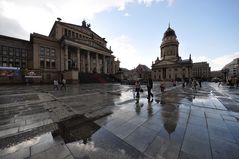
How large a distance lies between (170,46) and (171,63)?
1244 cm

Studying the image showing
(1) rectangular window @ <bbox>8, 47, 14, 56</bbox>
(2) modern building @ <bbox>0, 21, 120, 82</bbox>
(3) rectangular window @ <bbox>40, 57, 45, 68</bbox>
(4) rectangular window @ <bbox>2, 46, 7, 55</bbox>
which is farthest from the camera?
(3) rectangular window @ <bbox>40, 57, 45, 68</bbox>

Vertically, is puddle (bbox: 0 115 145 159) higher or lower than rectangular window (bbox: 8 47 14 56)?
lower

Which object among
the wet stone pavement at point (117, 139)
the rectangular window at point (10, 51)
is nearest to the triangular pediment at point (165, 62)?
the wet stone pavement at point (117, 139)

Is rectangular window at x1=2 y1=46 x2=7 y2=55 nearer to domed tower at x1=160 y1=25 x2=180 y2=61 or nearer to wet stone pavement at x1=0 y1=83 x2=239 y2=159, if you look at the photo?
wet stone pavement at x1=0 y1=83 x2=239 y2=159

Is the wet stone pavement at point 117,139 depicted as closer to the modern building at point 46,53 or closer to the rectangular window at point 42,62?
the modern building at point 46,53

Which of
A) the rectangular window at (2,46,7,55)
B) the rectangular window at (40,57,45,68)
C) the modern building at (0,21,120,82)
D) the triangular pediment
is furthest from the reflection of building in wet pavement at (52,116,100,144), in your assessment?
the triangular pediment

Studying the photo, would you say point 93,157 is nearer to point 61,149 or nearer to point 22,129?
point 61,149

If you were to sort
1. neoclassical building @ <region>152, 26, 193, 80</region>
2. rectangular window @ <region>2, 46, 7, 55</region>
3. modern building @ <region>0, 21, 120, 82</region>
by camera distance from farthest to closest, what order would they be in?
1. neoclassical building @ <region>152, 26, 193, 80</region>
2. modern building @ <region>0, 21, 120, 82</region>
3. rectangular window @ <region>2, 46, 7, 55</region>

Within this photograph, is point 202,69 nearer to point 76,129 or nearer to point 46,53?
point 46,53

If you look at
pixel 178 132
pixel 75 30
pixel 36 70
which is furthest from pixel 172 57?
pixel 178 132

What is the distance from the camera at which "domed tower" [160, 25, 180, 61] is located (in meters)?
73.4

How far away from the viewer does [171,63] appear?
73062 millimetres

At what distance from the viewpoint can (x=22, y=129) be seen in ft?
11.8

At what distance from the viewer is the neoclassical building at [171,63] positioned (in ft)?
228
